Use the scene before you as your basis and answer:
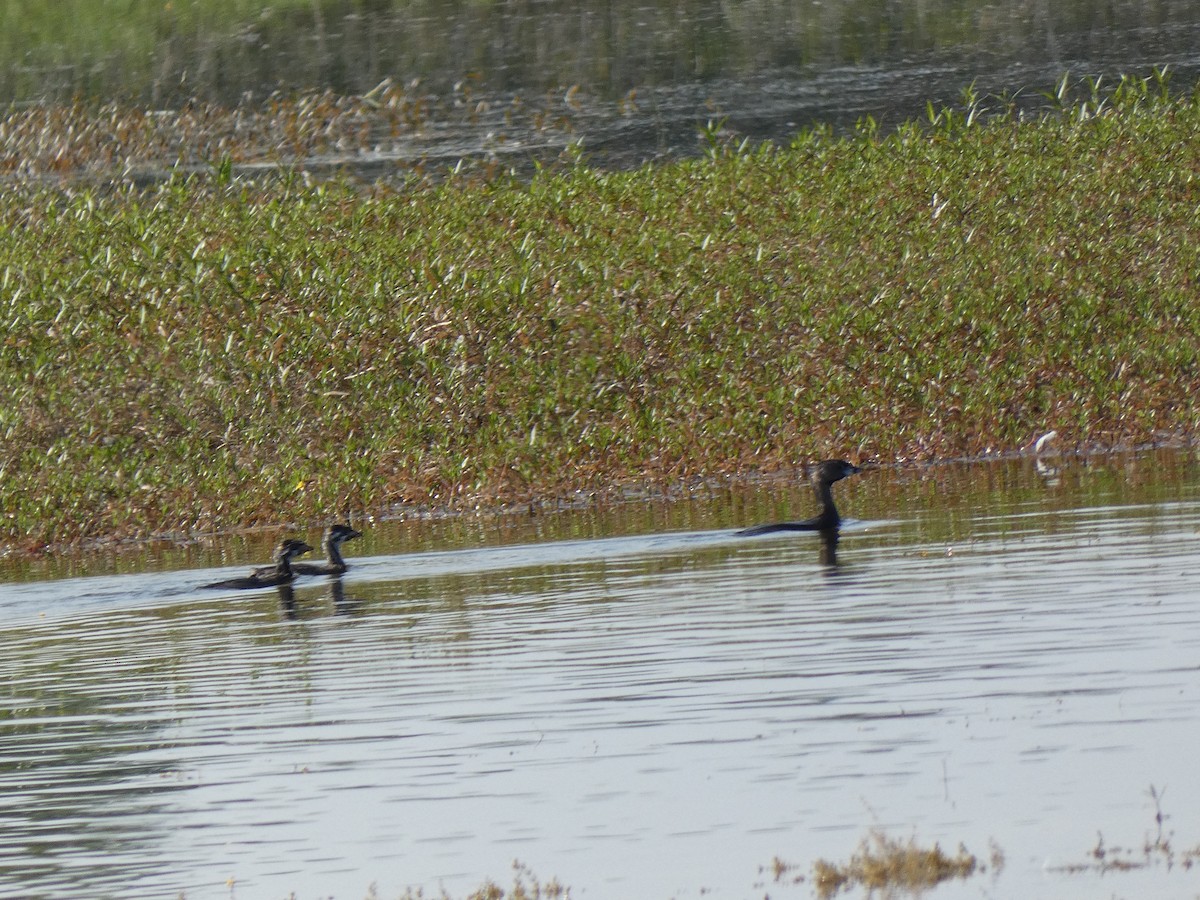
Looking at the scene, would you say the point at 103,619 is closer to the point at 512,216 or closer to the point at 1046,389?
the point at 1046,389

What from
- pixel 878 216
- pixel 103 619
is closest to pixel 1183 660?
pixel 103 619

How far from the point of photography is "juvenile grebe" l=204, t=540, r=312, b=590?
17.9 meters

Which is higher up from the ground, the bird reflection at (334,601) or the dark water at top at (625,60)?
the dark water at top at (625,60)

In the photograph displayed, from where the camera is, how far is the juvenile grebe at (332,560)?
18.2 m

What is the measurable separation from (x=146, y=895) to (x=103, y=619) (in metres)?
8.90

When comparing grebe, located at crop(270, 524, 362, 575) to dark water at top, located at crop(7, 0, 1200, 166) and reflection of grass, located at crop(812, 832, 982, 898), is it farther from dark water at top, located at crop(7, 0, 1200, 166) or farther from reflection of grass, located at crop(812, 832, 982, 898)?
dark water at top, located at crop(7, 0, 1200, 166)

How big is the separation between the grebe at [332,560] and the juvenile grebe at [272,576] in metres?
0.17

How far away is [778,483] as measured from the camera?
2334 centimetres

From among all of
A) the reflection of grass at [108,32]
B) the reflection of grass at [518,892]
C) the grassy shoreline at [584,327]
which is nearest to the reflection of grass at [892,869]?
the reflection of grass at [518,892]

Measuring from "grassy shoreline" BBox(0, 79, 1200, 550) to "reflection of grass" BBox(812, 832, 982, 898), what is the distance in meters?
Result: 15.3

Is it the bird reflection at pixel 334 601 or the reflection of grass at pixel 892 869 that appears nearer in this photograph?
the reflection of grass at pixel 892 869

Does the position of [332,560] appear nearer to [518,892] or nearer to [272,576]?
[272,576]

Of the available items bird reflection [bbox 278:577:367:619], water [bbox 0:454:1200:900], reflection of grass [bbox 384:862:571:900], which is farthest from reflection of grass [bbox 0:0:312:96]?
reflection of grass [bbox 384:862:571:900]

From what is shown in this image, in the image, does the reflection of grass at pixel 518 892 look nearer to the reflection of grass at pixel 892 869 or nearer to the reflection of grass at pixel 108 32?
the reflection of grass at pixel 892 869
